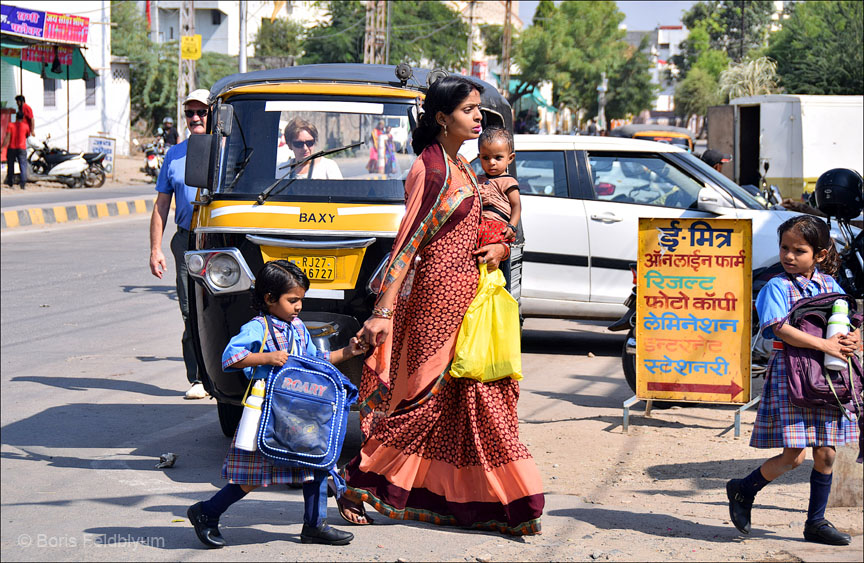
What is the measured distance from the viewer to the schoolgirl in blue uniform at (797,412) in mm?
4254

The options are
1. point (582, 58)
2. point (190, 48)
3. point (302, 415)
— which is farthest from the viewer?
point (582, 58)

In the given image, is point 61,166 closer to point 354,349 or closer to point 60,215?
point 60,215

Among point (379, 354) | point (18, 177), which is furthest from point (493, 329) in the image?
point (18, 177)

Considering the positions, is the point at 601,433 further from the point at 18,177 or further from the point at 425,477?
the point at 18,177

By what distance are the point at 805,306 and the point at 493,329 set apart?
4.12 feet

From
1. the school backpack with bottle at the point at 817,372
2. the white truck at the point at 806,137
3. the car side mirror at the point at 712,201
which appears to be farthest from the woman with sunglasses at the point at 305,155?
the white truck at the point at 806,137

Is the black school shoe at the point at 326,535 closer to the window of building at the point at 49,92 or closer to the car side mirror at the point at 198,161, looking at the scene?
the car side mirror at the point at 198,161

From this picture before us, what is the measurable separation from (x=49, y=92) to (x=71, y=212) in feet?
47.7

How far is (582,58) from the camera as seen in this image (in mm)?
70750

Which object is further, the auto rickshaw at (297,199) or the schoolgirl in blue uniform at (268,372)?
the auto rickshaw at (297,199)

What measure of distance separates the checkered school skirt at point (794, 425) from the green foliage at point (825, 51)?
33.9 meters

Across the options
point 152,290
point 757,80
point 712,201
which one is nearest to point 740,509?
point 712,201

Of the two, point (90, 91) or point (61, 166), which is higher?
point (90, 91)

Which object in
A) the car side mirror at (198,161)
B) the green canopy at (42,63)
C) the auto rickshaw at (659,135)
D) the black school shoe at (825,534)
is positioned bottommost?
the black school shoe at (825,534)
